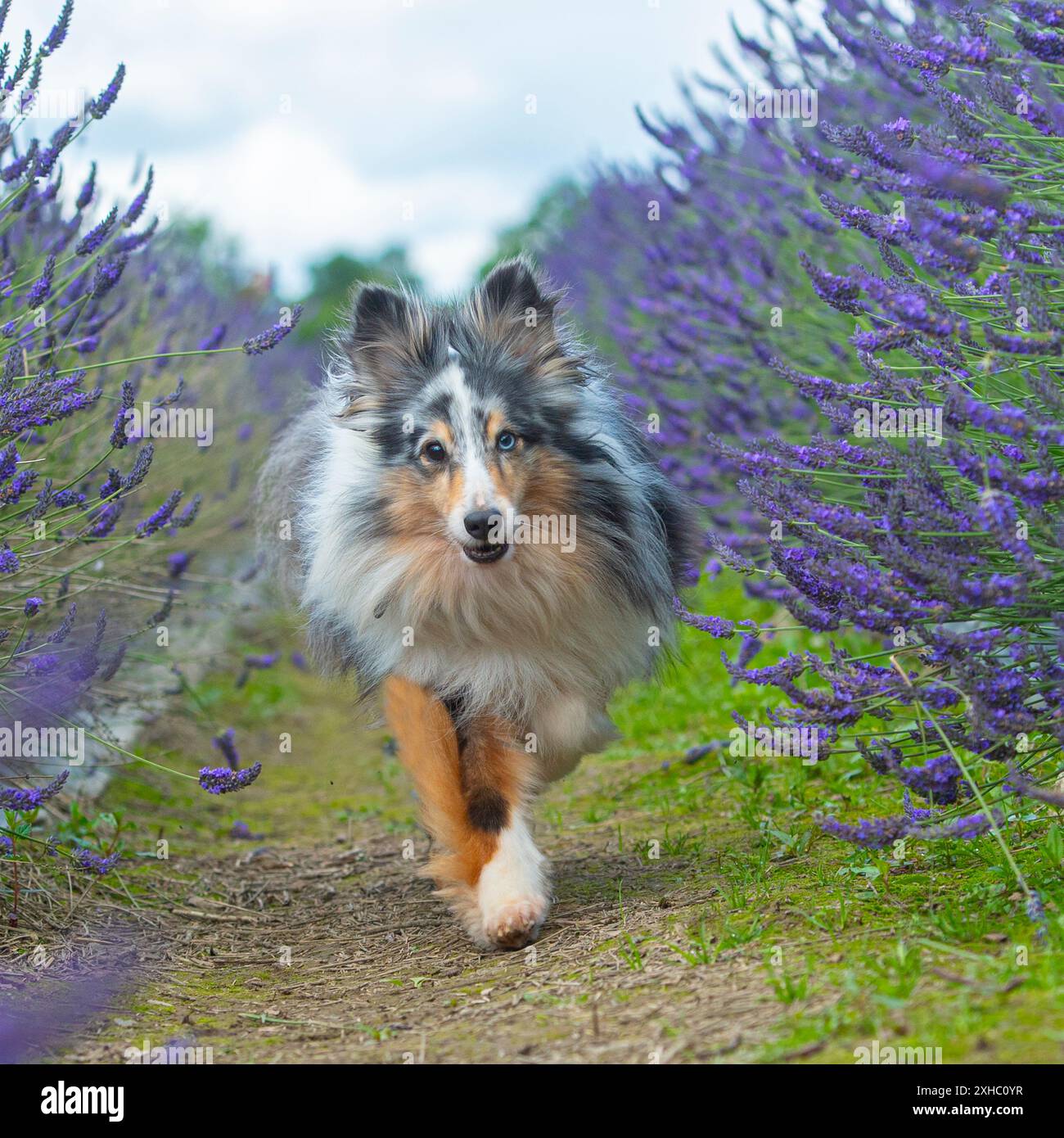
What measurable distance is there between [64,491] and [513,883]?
1.73 meters

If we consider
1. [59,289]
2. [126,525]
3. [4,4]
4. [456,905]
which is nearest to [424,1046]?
[456,905]

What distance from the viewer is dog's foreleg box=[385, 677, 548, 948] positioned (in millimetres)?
3611

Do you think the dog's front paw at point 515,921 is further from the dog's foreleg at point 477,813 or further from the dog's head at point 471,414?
the dog's head at point 471,414

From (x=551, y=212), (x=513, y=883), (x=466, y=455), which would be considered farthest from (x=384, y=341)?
(x=551, y=212)

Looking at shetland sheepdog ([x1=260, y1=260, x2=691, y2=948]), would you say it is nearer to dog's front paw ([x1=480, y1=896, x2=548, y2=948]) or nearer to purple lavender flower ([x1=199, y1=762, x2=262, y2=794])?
dog's front paw ([x1=480, y1=896, x2=548, y2=948])

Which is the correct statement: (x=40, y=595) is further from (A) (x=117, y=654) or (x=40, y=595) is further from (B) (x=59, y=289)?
(B) (x=59, y=289)

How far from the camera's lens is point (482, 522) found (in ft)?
12.2

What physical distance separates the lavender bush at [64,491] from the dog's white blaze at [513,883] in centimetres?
74

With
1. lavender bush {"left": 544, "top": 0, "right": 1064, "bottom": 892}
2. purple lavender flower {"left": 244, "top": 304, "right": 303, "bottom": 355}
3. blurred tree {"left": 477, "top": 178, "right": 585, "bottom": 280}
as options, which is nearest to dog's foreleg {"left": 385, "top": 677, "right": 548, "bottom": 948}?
lavender bush {"left": 544, "top": 0, "right": 1064, "bottom": 892}

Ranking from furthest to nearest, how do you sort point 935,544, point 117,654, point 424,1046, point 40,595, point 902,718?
point 40,595 → point 117,654 → point 902,718 → point 935,544 → point 424,1046

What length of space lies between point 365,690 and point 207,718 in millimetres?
1565

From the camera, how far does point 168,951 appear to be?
3.78m

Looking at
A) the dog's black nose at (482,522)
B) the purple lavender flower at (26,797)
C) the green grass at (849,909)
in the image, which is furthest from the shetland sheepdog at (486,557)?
the purple lavender flower at (26,797)

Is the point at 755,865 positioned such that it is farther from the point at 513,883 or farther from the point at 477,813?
the point at 477,813
